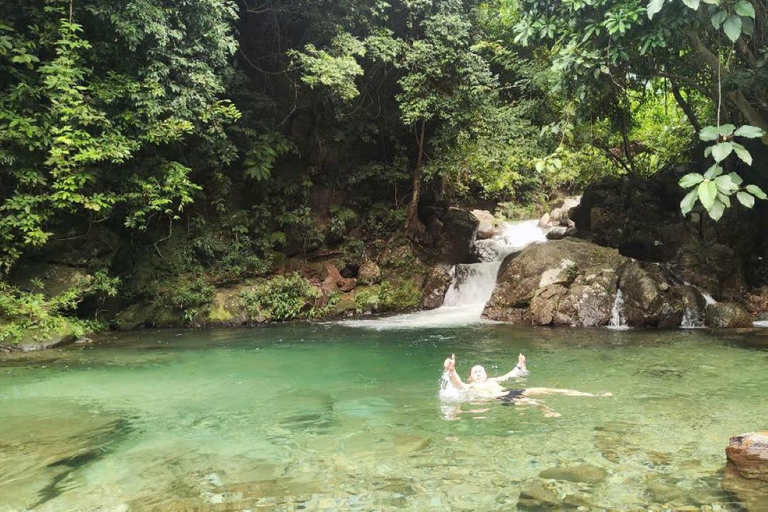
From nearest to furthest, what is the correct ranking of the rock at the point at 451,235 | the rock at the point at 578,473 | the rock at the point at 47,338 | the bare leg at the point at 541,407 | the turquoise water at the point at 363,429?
the turquoise water at the point at 363,429 < the rock at the point at 578,473 < the bare leg at the point at 541,407 < the rock at the point at 47,338 < the rock at the point at 451,235

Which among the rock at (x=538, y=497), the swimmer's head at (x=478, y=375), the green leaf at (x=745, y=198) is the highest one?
the green leaf at (x=745, y=198)

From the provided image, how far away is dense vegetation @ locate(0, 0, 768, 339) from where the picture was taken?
1041 centimetres

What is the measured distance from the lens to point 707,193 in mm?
2439

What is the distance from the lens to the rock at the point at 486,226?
68.6 feet

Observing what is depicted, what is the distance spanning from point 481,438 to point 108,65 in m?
10.8

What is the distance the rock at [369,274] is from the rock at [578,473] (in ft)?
37.9

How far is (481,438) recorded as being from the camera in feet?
17.4

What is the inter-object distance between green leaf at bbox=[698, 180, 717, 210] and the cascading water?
10.5 metres

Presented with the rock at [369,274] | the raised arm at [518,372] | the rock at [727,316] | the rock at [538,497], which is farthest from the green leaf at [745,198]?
the rock at [369,274]

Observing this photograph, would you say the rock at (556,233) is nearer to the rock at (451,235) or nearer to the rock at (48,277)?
the rock at (451,235)

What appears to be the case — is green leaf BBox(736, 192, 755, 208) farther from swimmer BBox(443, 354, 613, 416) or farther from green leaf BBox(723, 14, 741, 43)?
swimmer BBox(443, 354, 613, 416)

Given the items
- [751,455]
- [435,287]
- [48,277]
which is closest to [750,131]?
[751,455]

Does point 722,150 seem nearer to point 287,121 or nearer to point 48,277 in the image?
point 48,277

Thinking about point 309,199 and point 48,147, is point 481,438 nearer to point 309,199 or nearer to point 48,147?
point 48,147
